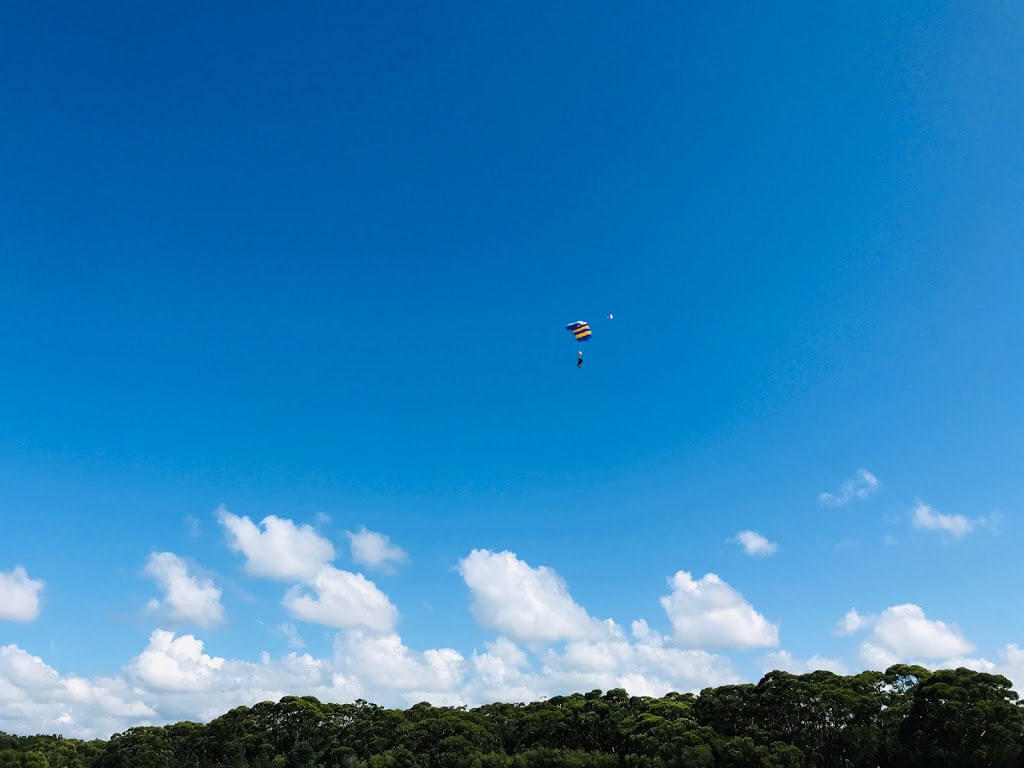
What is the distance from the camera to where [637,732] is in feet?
194

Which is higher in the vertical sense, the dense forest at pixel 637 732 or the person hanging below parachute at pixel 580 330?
the person hanging below parachute at pixel 580 330

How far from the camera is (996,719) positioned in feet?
151

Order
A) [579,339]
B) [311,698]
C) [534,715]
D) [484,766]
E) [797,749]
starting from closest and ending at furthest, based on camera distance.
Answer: [797,749]
[579,339]
[484,766]
[534,715]
[311,698]

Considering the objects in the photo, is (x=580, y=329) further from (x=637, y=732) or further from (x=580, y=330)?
(x=637, y=732)

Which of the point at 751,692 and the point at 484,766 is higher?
the point at 751,692

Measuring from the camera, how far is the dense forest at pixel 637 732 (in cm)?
4778

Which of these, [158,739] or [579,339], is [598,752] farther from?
[158,739]

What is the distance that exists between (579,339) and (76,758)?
74.0 meters

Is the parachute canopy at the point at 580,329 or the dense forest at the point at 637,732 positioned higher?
the parachute canopy at the point at 580,329

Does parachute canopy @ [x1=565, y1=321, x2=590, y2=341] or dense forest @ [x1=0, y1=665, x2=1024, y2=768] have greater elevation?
parachute canopy @ [x1=565, y1=321, x2=590, y2=341]

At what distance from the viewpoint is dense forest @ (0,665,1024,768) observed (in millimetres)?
47781

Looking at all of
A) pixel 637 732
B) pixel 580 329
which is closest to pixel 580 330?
pixel 580 329

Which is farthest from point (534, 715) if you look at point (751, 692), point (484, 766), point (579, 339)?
point (579, 339)

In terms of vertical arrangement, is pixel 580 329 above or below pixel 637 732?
above
